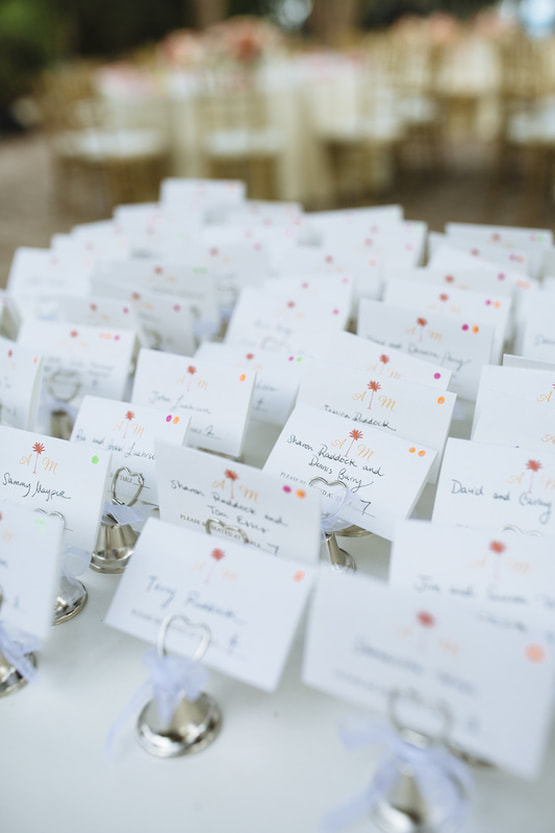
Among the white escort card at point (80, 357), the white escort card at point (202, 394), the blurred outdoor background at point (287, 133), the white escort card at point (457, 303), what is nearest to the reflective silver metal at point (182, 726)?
the white escort card at point (202, 394)

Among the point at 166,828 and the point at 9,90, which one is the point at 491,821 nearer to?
the point at 166,828

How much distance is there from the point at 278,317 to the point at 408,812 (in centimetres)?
90

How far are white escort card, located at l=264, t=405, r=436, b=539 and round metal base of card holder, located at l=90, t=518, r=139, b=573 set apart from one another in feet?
0.80

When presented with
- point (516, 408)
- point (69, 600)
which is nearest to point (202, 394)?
point (69, 600)

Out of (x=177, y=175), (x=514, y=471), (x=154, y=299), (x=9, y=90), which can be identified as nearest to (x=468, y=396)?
(x=514, y=471)

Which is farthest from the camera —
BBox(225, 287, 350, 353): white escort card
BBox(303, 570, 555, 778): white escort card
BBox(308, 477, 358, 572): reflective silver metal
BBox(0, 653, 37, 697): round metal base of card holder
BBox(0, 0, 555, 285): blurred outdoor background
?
BBox(0, 0, 555, 285): blurred outdoor background

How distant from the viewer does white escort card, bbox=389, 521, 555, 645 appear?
0.72 metres

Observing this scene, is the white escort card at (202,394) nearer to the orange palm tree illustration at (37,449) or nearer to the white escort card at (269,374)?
the white escort card at (269,374)

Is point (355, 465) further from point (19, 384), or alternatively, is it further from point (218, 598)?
point (19, 384)

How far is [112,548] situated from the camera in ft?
3.34

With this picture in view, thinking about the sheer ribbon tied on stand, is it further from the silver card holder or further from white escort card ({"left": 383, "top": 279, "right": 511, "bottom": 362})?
white escort card ({"left": 383, "top": 279, "right": 511, "bottom": 362})

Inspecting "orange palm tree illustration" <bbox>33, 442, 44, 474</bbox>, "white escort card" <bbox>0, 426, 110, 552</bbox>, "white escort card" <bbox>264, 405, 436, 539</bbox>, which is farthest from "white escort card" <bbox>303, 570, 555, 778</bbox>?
"orange palm tree illustration" <bbox>33, 442, 44, 474</bbox>

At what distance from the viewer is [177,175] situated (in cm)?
440

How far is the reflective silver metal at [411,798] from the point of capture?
64 centimetres
